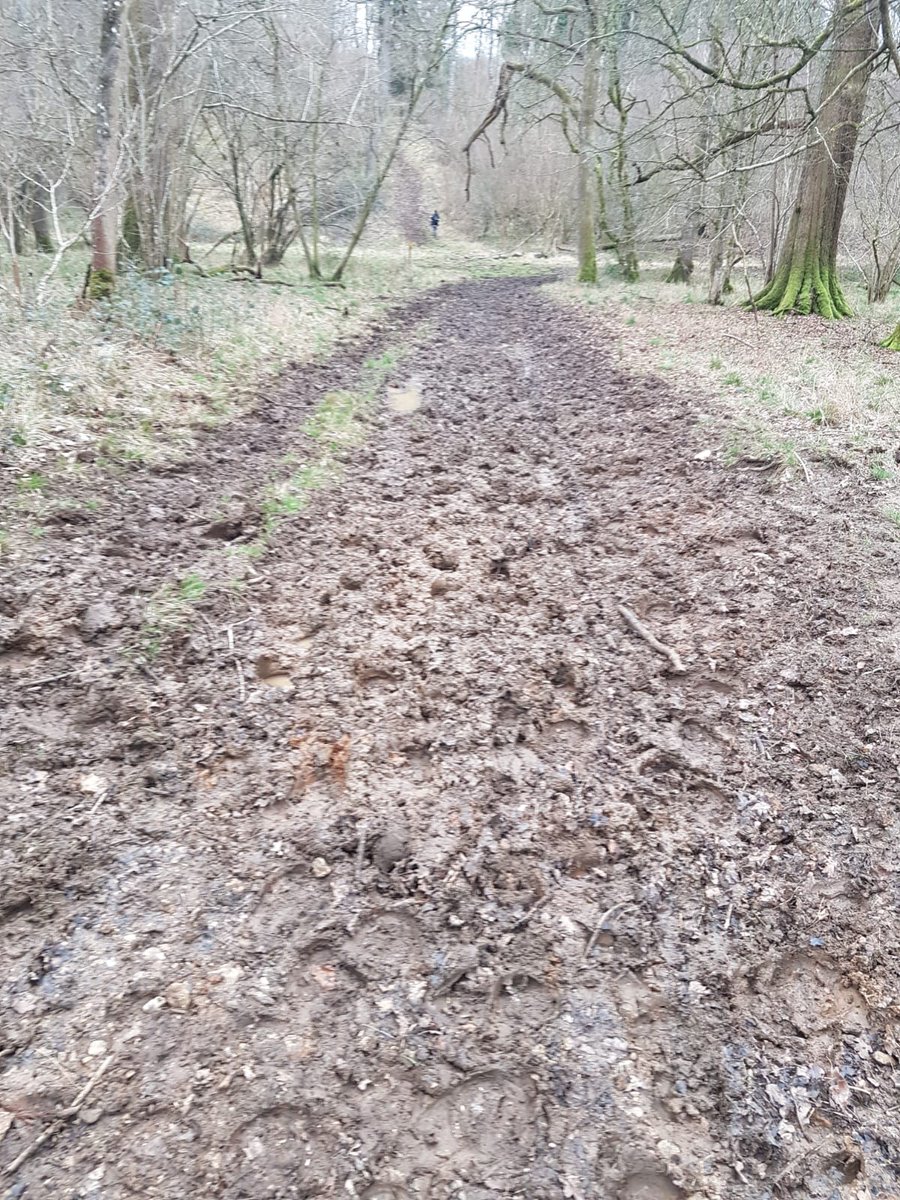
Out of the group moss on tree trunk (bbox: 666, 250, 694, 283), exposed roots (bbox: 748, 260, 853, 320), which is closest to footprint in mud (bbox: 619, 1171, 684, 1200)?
exposed roots (bbox: 748, 260, 853, 320)

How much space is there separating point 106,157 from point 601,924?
8583mm

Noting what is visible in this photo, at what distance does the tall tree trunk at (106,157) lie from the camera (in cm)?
729

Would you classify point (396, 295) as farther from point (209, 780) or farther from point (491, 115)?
point (209, 780)

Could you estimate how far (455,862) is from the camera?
8.69 feet

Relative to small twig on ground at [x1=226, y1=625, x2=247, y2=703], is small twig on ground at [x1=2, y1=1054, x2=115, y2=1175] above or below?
below

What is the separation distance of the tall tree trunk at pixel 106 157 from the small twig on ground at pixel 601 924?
808 cm

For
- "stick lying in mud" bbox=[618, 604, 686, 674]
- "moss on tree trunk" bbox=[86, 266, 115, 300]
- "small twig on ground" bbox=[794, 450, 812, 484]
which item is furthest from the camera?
"moss on tree trunk" bbox=[86, 266, 115, 300]

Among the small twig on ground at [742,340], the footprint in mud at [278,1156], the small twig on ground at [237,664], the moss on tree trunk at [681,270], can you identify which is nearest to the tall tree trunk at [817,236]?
the small twig on ground at [742,340]

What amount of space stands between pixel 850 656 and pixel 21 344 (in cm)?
683

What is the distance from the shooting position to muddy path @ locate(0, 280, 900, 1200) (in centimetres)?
189

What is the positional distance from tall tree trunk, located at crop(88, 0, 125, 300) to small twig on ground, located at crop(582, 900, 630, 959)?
318 inches

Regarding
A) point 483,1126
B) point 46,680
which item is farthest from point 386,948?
point 46,680

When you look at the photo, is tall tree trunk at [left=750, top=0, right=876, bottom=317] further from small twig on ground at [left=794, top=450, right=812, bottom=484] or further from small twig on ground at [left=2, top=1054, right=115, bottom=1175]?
small twig on ground at [left=2, top=1054, right=115, bottom=1175]

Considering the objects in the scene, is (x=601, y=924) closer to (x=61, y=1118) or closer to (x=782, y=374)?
(x=61, y=1118)
